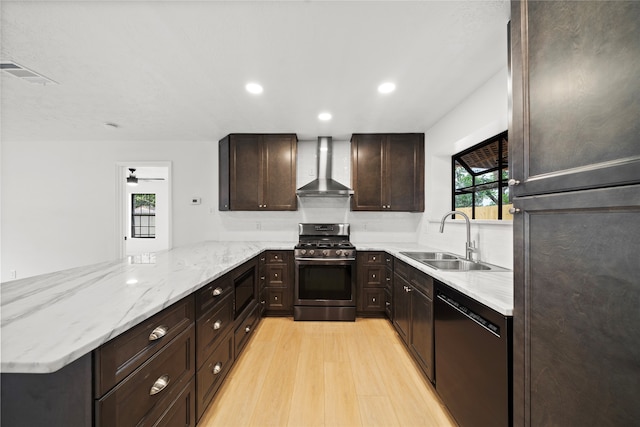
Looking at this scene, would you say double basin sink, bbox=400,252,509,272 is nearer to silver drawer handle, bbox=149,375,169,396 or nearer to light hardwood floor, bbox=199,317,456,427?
light hardwood floor, bbox=199,317,456,427

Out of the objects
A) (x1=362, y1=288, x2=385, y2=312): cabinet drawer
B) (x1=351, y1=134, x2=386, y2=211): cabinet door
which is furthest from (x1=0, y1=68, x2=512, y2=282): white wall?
(x1=362, y1=288, x2=385, y2=312): cabinet drawer

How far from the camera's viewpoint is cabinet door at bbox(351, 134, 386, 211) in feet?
10.9

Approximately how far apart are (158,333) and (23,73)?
254 centimetres

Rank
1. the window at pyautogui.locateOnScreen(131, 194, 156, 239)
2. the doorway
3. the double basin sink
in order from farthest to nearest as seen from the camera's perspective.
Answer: the window at pyautogui.locateOnScreen(131, 194, 156, 239) < the doorway < the double basin sink

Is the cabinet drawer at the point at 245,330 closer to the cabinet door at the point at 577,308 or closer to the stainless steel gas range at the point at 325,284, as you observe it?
the stainless steel gas range at the point at 325,284

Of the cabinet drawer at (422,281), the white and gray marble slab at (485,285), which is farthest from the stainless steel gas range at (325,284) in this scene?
the white and gray marble slab at (485,285)

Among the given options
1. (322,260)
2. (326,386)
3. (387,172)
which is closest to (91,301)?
(326,386)

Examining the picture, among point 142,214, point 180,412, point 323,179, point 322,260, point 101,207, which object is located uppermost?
point 323,179

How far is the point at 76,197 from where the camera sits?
372 cm

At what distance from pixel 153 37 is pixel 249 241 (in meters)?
2.66

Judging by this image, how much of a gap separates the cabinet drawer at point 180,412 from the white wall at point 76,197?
2677mm

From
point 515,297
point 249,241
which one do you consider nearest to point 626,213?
point 515,297

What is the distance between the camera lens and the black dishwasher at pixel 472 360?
3.36 ft

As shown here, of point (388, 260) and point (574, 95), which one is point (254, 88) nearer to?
point (574, 95)
